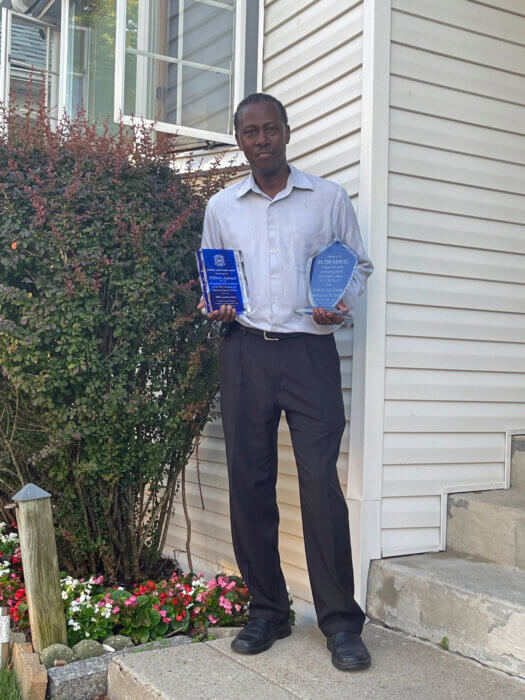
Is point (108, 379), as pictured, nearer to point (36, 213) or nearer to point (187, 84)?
point (36, 213)

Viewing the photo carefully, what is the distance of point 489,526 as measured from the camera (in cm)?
293

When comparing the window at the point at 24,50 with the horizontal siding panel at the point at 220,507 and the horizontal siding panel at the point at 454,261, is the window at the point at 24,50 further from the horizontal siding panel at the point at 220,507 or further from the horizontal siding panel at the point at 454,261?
the horizontal siding panel at the point at 454,261

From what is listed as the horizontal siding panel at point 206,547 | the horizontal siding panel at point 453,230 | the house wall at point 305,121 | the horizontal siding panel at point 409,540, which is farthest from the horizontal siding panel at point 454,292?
the horizontal siding panel at point 206,547

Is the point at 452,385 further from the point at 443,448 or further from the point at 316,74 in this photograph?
the point at 316,74

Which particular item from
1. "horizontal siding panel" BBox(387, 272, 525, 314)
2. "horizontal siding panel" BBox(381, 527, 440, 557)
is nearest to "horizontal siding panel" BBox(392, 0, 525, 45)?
"horizontal siding panel" BBox(387, 272, 525, 314)

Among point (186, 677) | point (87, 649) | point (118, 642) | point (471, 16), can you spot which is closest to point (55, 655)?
point (87, 649)

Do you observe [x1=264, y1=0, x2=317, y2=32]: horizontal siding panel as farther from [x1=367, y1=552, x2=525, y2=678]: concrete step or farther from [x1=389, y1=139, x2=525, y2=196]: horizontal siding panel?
[x1=367, y1=552, x2=525, y2=678]: concrete step

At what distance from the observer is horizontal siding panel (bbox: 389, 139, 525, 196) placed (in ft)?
10.0

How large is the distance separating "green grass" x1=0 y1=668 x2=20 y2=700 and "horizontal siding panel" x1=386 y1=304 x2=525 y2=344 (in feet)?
6.26

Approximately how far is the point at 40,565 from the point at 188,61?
286 cm

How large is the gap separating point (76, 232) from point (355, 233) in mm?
1121

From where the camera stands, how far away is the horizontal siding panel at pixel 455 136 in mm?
3057

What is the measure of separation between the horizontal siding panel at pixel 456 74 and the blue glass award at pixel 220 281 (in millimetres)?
1122

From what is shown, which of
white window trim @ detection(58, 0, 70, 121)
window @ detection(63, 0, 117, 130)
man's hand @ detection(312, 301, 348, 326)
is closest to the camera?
man's hand @ detection(312, 301, 348, 326)
